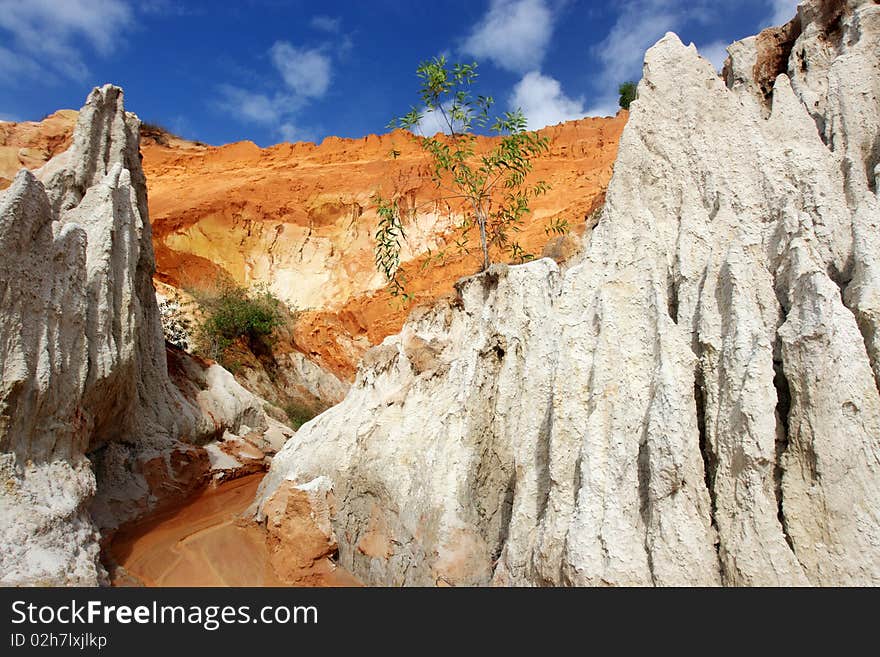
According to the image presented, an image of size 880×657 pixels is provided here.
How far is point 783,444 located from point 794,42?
5603 millimetres

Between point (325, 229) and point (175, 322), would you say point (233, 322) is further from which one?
point (325, 229)

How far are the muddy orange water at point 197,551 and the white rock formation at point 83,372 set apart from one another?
55 cm

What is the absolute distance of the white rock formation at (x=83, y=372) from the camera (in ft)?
18.6

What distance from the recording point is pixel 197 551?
299 inches

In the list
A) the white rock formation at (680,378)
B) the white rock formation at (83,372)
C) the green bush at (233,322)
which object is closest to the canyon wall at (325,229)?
the green bush at (233,322)

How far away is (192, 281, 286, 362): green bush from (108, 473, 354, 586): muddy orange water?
39.4ft

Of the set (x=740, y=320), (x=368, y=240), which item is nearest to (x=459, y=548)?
(x=740, y=320)

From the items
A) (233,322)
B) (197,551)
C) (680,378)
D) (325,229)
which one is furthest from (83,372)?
(325,229)

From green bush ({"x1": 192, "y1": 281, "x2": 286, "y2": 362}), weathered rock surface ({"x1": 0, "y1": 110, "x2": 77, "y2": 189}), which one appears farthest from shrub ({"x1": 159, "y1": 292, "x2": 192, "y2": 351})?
weathered rock surface ({"x1": 0, "y1": 110, "x2": 77, "y2": 189})

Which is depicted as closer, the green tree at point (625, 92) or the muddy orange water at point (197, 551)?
the muddy orange water at point (197, 551)

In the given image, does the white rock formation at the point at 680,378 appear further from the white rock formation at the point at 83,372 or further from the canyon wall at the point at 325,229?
the canyon wall at the point at 325,229

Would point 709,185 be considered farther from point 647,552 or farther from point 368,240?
point 368,240

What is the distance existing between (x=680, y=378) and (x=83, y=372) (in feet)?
21.5

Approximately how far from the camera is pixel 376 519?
23.0ft
